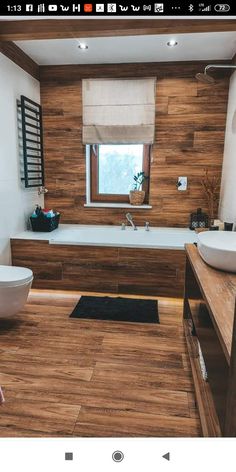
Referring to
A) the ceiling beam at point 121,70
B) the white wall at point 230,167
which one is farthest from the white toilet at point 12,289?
the ceiling beam at point 121,70

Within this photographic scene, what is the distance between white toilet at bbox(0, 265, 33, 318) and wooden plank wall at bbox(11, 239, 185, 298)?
666 mm

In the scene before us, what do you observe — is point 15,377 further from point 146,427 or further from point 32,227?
point 32,227

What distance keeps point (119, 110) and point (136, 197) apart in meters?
1.04

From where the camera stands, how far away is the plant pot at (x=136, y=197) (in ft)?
11.2

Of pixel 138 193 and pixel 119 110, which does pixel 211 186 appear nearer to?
pixel 138 193

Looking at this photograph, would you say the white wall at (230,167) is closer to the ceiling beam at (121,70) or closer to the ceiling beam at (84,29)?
the ceiling beam at (121,70)

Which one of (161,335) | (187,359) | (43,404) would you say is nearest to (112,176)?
(161,335)

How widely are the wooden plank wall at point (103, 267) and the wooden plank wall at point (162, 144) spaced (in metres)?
0.83

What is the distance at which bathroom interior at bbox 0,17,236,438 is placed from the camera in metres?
1.47

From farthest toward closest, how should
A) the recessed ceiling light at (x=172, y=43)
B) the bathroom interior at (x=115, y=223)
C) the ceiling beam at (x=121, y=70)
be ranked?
the ceiling beam at (x=121, y=70) < the recessed ceiling light at (x=172, y=43) < the bathroom interior at (x=115, y=223)

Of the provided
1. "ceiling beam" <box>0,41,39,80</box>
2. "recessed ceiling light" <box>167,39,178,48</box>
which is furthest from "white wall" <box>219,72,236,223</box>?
"ceiling beam" <box>0,41,39,80</box>

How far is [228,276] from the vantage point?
53.4 inches

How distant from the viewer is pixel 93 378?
1689 millimetres

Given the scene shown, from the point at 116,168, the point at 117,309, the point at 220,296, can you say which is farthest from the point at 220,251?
the point at 116,168
